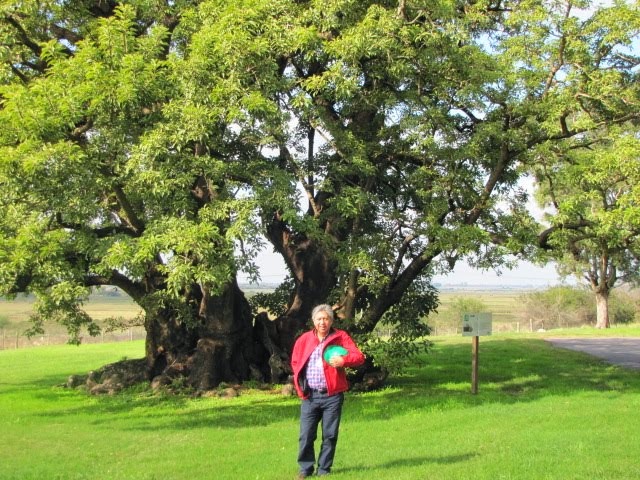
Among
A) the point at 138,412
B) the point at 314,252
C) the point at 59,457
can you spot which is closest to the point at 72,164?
the point at 59,457

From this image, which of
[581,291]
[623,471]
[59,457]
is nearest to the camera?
[623,471]

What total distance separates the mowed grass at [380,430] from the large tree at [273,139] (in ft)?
7.22

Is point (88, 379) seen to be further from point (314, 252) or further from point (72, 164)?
point (72, 164)

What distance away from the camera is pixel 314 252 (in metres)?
18.0

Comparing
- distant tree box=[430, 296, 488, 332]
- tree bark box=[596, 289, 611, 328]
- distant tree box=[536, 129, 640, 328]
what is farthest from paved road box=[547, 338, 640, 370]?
distant tree box=[430, 296, 488, 332]

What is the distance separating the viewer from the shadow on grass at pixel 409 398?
1381 cm

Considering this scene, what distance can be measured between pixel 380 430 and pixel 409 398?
4024 mm

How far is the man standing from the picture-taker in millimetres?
7277

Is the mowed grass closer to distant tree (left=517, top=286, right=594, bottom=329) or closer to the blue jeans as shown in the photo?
the blue jeans

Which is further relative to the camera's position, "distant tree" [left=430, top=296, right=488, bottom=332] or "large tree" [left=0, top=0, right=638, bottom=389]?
"distant tree" [left=430, top=296, right=488, bottom=332]

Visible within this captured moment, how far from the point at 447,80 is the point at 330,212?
3673 millimetres

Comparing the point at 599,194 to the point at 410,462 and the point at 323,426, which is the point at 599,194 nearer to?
the point at 410,462

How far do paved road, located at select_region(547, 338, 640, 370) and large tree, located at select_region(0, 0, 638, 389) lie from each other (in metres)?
7.79

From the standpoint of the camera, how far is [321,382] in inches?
287
